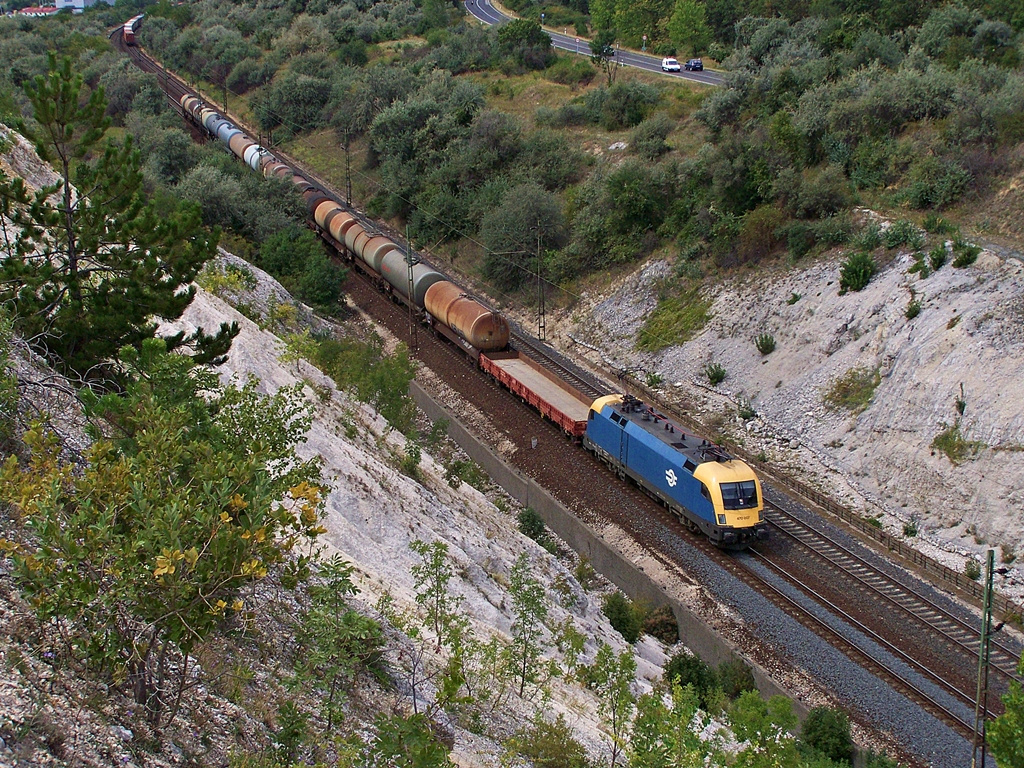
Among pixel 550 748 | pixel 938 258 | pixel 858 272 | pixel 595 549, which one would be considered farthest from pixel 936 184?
pixel 550 748

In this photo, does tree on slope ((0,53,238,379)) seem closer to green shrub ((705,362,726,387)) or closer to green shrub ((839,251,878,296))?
green shrub ((705,362,726,387))

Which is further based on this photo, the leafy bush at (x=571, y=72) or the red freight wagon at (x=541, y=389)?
the leafy bush at (x=571, y=72)

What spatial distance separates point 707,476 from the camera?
2505 cm

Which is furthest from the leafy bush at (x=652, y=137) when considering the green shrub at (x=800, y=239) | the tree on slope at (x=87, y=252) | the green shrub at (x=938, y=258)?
the tree on slope at (x=87, y=252)

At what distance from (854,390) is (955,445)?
470 cm

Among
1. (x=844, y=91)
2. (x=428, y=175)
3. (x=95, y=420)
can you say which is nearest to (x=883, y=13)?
(x=844, y=91)

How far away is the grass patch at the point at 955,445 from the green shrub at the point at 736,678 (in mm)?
10871

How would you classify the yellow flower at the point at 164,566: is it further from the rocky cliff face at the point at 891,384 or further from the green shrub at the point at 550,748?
the rocky cliff face at the point at 891,384

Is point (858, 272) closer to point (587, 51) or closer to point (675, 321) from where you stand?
point (675, 321)

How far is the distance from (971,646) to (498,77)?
214ft

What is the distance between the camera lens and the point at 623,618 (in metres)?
22.0

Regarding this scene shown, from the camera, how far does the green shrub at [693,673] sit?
19.5 meters

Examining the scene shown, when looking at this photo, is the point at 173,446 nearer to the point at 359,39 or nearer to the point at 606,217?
the point at 606,217

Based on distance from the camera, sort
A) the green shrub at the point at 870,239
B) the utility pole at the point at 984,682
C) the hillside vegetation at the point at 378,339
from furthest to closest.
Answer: the green shrub at the point at 870,239, the utility pole at the point at 984,682, the hillside vegetation at the point at 378,339
